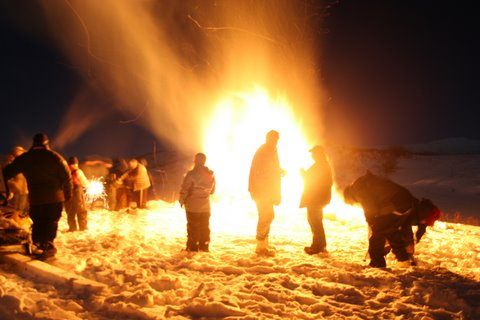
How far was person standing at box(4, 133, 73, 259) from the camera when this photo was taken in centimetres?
683

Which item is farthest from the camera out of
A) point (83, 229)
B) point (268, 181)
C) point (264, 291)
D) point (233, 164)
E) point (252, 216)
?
point (233, 164)

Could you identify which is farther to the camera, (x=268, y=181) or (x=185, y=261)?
(x=268, y=181)

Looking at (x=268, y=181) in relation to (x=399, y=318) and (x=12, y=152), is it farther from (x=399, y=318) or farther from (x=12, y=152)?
(x=12, y=152)

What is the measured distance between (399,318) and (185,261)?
3498 millimetres

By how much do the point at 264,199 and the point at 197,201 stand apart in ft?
4.20

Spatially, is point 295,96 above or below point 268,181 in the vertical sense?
above

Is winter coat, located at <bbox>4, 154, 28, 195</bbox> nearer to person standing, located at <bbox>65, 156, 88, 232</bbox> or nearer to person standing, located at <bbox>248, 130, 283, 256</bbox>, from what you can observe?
person standing, located at <bbox>65, 156, 88, 232</bbox>

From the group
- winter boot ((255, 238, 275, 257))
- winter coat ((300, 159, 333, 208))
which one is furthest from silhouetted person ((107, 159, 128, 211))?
winter coat ((300, 159, 333, 208))

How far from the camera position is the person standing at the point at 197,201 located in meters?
7.72

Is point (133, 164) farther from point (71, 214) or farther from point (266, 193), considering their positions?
point (266, 193)

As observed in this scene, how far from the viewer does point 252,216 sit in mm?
13039

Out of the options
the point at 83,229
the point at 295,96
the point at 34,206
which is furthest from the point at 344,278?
the point at 295,96

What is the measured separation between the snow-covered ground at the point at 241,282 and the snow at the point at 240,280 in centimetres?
1

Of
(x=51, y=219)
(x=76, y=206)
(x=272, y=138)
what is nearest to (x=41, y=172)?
(x=51, y=219)
